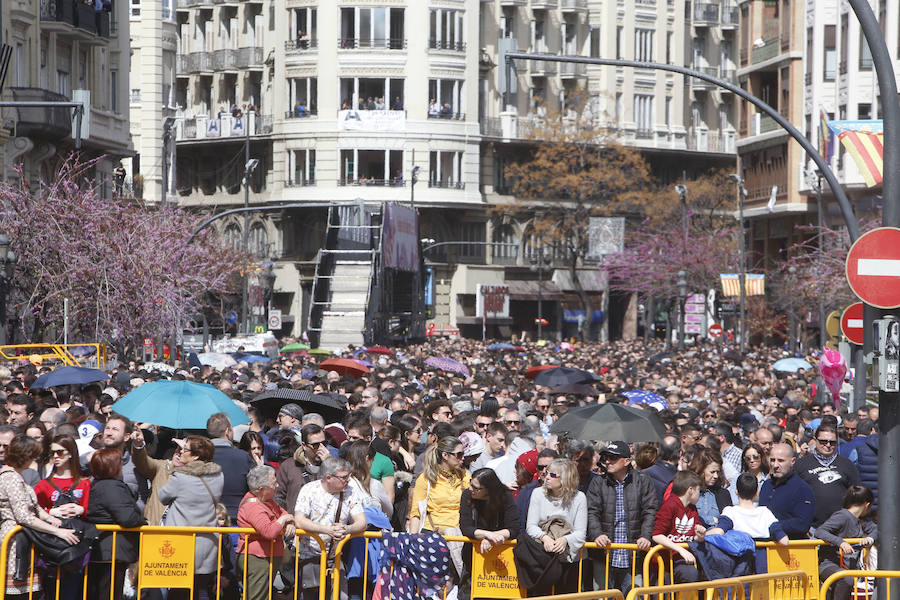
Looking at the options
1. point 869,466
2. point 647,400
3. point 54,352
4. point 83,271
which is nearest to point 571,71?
point 83,271

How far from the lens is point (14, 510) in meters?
10.7

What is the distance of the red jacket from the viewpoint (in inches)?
437

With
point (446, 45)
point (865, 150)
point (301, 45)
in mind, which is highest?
point (446, 45)

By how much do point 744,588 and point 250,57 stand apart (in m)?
72.2

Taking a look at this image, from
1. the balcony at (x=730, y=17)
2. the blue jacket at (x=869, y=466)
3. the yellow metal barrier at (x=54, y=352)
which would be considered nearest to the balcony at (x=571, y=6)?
the balcony at (x=730, y=17)

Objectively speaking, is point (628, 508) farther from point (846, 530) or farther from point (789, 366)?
point (789, 366)

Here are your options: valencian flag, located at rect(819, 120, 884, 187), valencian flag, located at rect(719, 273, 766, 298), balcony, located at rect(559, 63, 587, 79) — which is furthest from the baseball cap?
balcony, located at rect(559, 63, 587, 79)

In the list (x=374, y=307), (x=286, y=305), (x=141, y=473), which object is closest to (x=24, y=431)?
(x=141, y=473)

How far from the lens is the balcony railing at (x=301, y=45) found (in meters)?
76.8

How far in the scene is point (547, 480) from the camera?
11219 mm

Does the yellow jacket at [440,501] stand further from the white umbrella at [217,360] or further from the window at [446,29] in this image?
the window at [446,29]

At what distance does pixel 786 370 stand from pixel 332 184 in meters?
42.8

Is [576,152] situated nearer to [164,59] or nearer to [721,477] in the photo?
[164,59]

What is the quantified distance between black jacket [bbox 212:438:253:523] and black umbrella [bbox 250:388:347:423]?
4762mm
